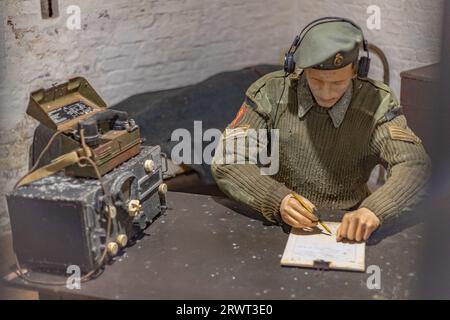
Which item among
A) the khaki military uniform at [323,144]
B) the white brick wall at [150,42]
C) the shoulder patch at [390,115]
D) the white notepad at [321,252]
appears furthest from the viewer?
the white brick wall at [150,42]

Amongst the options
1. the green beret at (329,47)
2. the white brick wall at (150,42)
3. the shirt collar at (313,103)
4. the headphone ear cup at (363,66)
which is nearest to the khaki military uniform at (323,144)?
the shirt collar at (313,103)

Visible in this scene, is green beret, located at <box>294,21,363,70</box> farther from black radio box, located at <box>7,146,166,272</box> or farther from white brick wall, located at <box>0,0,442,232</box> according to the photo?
white brick wall, located at <box>0,0,442,232</box>

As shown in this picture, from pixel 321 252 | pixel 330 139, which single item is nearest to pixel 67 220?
pixel 321 252

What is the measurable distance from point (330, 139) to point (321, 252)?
Result: 67 cm

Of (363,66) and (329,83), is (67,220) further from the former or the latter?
(363,66)

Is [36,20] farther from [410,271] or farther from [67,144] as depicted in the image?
[410,271]

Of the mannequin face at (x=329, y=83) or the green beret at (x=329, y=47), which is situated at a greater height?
the green beret at (x=329, y=47)

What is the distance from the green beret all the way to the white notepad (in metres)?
0.64

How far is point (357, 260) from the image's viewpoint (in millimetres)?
2441

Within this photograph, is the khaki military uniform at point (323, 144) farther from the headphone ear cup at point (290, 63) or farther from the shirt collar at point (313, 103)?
the headphone ear cup at point (290, 63)

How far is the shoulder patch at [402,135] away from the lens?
2.81 m

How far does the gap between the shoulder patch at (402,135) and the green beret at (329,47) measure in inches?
13.0

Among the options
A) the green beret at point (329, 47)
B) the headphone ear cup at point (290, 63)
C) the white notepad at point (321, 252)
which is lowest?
the white notepad at point (321, 252)
